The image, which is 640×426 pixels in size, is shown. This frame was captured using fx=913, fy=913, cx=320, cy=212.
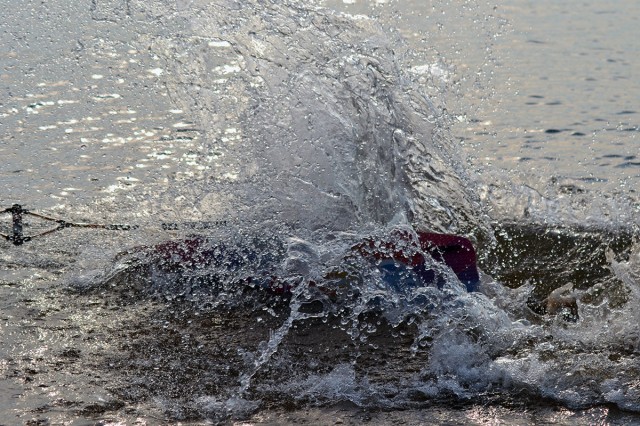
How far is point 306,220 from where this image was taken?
21.8 ft

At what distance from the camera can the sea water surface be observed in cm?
493

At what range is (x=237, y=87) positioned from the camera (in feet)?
28.1

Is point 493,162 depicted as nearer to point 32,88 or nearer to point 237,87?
point 237,87

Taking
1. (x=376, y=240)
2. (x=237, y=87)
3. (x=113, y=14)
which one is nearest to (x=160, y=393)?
(x=376, y=240)

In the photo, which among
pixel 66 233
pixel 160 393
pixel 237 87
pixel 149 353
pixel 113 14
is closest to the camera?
pixel 160 393

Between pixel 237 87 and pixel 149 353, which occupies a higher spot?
pixel 237 87

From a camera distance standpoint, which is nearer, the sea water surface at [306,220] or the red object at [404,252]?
the sea water surface at [306,220]

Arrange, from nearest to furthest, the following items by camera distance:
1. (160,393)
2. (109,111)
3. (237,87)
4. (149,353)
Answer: (160,393) → (149,353) → (237,87) → (109,111)

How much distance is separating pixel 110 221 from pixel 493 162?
12.7 ft

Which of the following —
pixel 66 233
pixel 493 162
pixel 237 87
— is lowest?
pixel 66 233

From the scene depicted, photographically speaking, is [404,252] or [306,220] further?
[306,220]

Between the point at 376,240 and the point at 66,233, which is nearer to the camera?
the point at 376,240

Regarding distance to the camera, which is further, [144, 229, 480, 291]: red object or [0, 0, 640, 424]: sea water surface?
[144, 229, 480, 291]: red object

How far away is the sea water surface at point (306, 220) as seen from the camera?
16.2 ft
